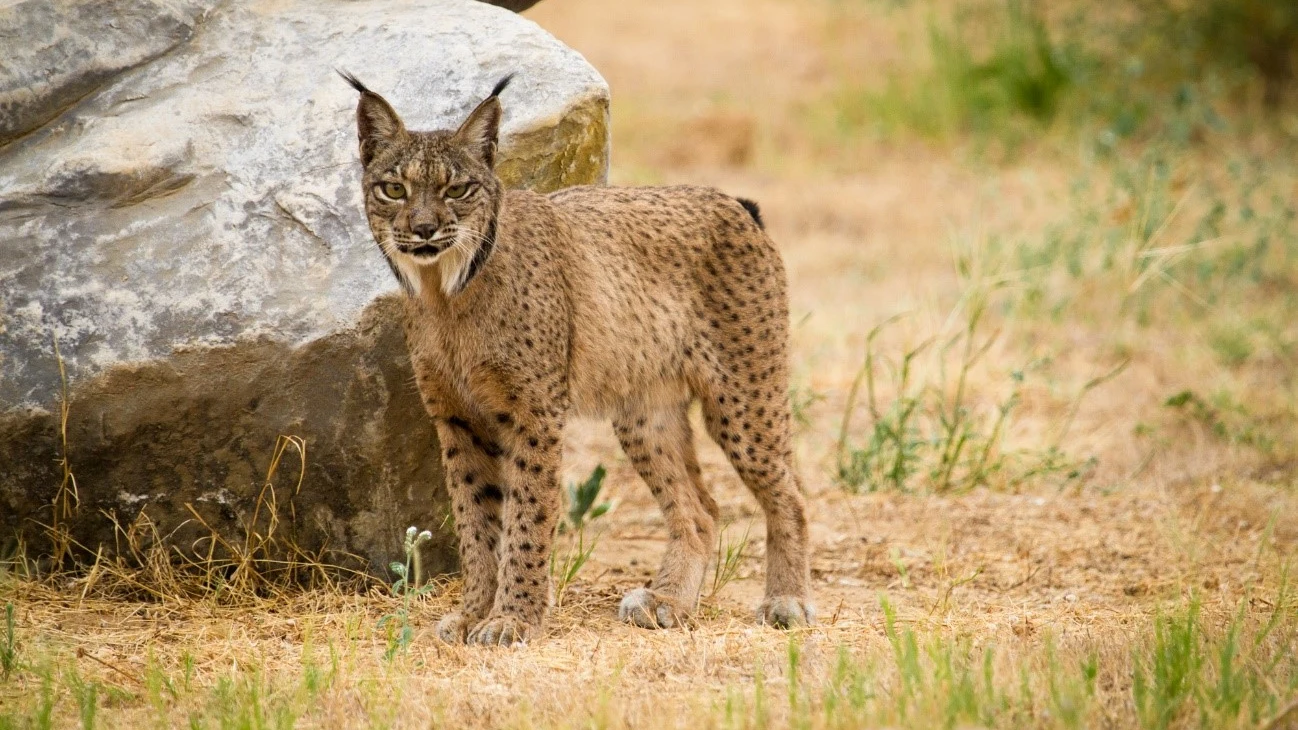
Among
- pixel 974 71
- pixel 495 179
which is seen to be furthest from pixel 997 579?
pixel 974 71

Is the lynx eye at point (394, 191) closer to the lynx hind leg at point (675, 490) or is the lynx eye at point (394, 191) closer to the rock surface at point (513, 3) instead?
the lynx hind leg at point (675, 490)

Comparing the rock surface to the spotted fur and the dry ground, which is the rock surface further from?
the dry ground

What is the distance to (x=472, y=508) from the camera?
16.7ft

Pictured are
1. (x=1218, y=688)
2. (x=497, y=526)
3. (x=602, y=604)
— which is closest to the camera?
(x=1218, y=688)

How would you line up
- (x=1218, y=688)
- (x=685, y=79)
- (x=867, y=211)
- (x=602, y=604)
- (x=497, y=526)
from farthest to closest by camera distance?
(x=685, y=79) < (x=867, y=211) < (x=602, y=604) < (x=497, y=526) < (x=1218, y=688)

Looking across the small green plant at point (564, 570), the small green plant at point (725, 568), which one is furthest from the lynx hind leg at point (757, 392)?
the small green plant at point (564, 570)

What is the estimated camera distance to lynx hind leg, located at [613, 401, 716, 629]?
5.59 m

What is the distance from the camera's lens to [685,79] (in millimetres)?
16281

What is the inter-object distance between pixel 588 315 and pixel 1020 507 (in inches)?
106

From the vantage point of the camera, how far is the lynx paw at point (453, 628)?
4953mm

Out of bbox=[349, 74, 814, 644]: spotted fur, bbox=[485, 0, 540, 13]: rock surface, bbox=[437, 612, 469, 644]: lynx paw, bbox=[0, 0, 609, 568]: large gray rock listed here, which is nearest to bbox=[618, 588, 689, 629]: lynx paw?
bbox=[349, 74, 814, 644]: spotted fur

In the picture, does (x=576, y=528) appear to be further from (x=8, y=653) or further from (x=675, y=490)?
(x=8, y=653)

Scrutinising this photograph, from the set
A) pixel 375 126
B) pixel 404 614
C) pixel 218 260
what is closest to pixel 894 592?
pixel 404 614

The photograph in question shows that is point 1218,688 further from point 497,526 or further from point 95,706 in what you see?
point 95,706
